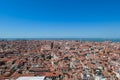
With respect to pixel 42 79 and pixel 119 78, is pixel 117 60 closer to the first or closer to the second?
pixel 119 78

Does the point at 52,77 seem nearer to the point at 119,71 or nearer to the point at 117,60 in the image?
the point at 119,71

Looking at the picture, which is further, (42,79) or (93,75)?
(93,75)

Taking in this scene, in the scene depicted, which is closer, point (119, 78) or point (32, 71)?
point (119, 78)

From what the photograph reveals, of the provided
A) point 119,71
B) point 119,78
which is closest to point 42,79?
point 119,78

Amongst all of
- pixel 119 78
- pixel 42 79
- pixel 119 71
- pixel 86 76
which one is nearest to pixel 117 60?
pixel 119 71

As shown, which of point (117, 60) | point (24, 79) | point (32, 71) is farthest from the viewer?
point (117, 60)

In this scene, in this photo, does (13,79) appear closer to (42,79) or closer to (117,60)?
(42,79)

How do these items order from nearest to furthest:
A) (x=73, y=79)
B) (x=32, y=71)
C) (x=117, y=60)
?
(x=73, y=79), (x=32, y=71), (x=117, y=60)

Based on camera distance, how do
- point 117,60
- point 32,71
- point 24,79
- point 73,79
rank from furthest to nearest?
point 117,60 → point 32,71 → point 73,79 → point 24,79

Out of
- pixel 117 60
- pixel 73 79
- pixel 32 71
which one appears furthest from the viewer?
pixel 117 60
